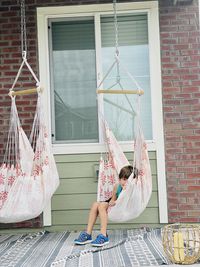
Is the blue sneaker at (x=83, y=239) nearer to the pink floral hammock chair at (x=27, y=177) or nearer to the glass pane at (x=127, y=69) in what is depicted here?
the pink floral hammock chair at (x=27, y=177)

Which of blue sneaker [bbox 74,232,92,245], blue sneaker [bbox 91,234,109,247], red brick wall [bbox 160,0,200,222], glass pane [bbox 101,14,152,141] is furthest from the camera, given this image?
glass pane [bbox 101,14,152,141]

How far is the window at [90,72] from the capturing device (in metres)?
4.65

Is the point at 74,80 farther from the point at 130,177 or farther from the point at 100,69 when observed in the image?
the point at 130,177

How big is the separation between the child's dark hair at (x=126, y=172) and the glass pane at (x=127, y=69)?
595 mm

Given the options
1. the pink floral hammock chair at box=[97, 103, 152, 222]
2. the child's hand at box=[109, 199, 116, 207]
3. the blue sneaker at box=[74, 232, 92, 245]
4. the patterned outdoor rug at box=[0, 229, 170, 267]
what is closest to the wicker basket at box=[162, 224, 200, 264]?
the patterned outdoor rug at box=[0, 229, 170, 267]

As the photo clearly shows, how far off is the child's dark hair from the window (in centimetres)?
59

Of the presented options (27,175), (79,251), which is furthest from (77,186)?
(79,251)

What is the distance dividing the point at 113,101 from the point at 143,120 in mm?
363

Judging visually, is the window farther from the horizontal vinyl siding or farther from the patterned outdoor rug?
the patterned outdoor rug

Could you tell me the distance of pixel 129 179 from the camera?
3.89 meters

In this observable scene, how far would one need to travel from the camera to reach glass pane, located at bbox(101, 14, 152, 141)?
183 inches

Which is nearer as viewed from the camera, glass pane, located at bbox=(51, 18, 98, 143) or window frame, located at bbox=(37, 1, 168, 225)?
window frame, located at bbox=(37, 1, 168, 225)

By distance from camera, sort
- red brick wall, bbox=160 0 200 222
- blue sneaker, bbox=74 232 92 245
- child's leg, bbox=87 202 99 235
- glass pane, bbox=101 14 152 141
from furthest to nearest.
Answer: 1. glass pane, bbox=101 14 152 141
2. red brick wall, bbox=160 0 200 222
3. child's leg, bbox=87 202 99 235
4. blue sneaker, bbox=74 232 92 245

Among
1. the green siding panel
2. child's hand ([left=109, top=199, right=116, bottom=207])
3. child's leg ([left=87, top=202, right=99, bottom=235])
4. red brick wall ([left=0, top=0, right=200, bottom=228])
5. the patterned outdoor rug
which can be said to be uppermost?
red brick wall ([left=0, top=0, right=200, bottom=228])
